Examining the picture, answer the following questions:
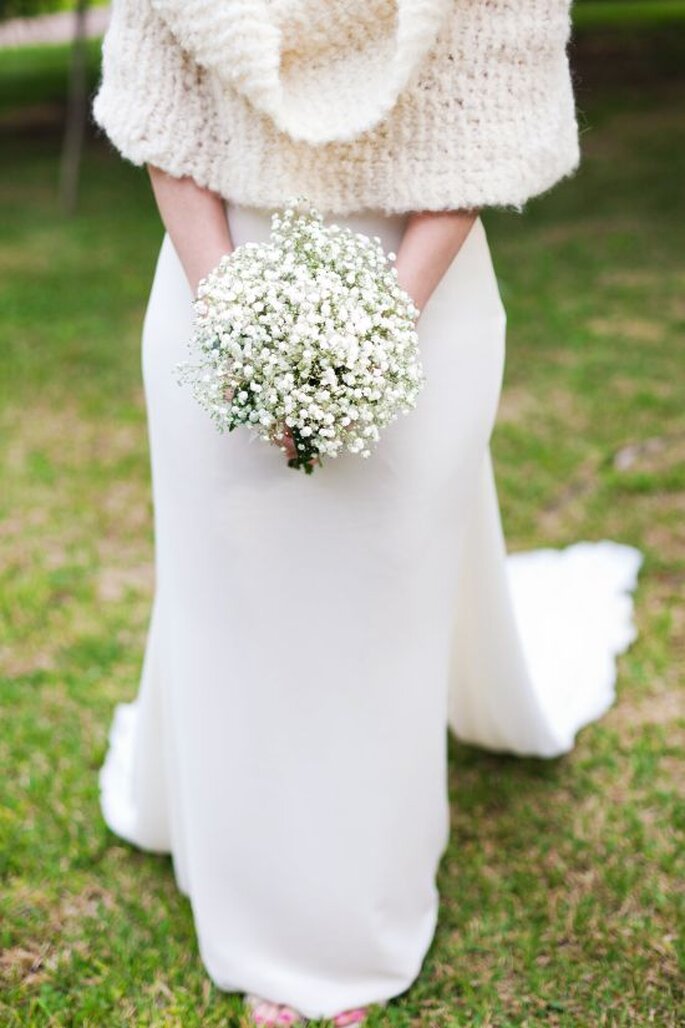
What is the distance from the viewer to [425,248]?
215cm

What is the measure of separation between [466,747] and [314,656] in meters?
1.27

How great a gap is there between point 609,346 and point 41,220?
21.1ft

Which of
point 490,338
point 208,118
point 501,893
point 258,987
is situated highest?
point 208,118

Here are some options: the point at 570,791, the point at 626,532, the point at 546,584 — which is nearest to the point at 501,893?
the point at 570,791

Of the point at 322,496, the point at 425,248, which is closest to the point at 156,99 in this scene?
the point at 425,248

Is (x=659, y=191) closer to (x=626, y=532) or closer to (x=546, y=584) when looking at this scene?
(x=626, y=532)

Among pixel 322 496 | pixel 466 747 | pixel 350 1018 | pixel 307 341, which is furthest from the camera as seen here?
pixel 466 747

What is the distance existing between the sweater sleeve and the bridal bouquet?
13.3 inches

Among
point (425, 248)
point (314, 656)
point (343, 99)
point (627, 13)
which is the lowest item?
point (627, 13)

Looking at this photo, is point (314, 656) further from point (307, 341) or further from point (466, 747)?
point (466, 747)

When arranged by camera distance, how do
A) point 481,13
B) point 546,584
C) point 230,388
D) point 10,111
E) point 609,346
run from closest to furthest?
point 230,388
point 481,13
point 546,584
point 609,346
point 10,111

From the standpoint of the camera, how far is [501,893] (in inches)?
115

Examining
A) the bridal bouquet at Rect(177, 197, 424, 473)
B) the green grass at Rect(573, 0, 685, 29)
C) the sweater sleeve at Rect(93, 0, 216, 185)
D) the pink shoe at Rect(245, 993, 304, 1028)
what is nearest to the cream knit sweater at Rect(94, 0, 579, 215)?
the sweater sleeve at Rect(93, 0, 216, 185)

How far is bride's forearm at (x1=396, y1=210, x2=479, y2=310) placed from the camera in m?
2.14
